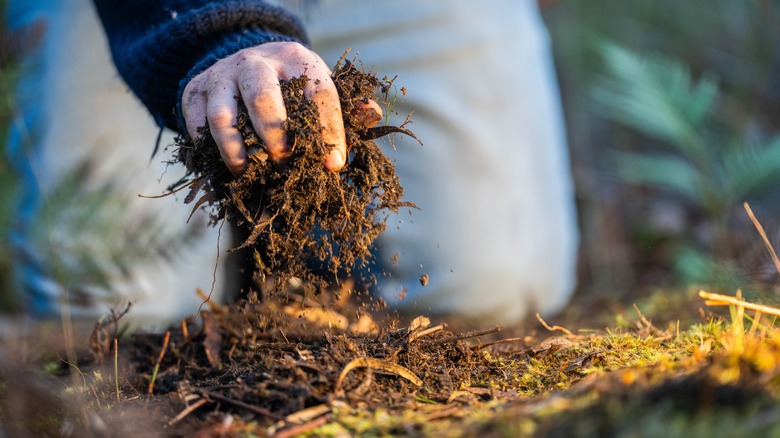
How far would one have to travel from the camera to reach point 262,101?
1.45m

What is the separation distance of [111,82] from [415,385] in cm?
252

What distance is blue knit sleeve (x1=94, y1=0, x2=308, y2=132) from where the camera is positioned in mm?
1907

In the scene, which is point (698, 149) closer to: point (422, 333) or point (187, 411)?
point (422, 333)

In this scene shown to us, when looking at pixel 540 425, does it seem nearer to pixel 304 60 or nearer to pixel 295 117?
pixel 295 117

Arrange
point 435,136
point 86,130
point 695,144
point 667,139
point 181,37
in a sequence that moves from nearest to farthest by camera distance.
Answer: point 181,37
point 86,130
point 435,136
point 695,144
point 667,139

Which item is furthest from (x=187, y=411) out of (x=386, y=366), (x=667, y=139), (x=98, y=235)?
(x=667, y=139)

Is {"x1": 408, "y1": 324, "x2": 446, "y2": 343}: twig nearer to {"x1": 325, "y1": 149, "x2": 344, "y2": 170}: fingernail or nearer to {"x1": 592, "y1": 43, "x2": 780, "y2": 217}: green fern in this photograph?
{"x1": 325, "y1": 149, "x2": 344, "y2": 170}: fingernail

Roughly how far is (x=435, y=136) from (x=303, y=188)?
1937 mm

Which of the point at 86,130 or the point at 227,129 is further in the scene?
the point at 86,130

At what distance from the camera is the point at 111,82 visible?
10.6 feet

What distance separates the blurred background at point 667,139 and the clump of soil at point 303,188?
898 mm

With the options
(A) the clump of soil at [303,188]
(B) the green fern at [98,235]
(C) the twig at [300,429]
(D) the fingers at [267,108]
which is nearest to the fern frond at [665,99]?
(A) the clump of soil at [303,188]

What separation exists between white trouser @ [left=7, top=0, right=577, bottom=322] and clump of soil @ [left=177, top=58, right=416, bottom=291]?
1309mm

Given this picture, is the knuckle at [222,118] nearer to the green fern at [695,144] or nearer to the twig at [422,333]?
the twig at [422,333]
